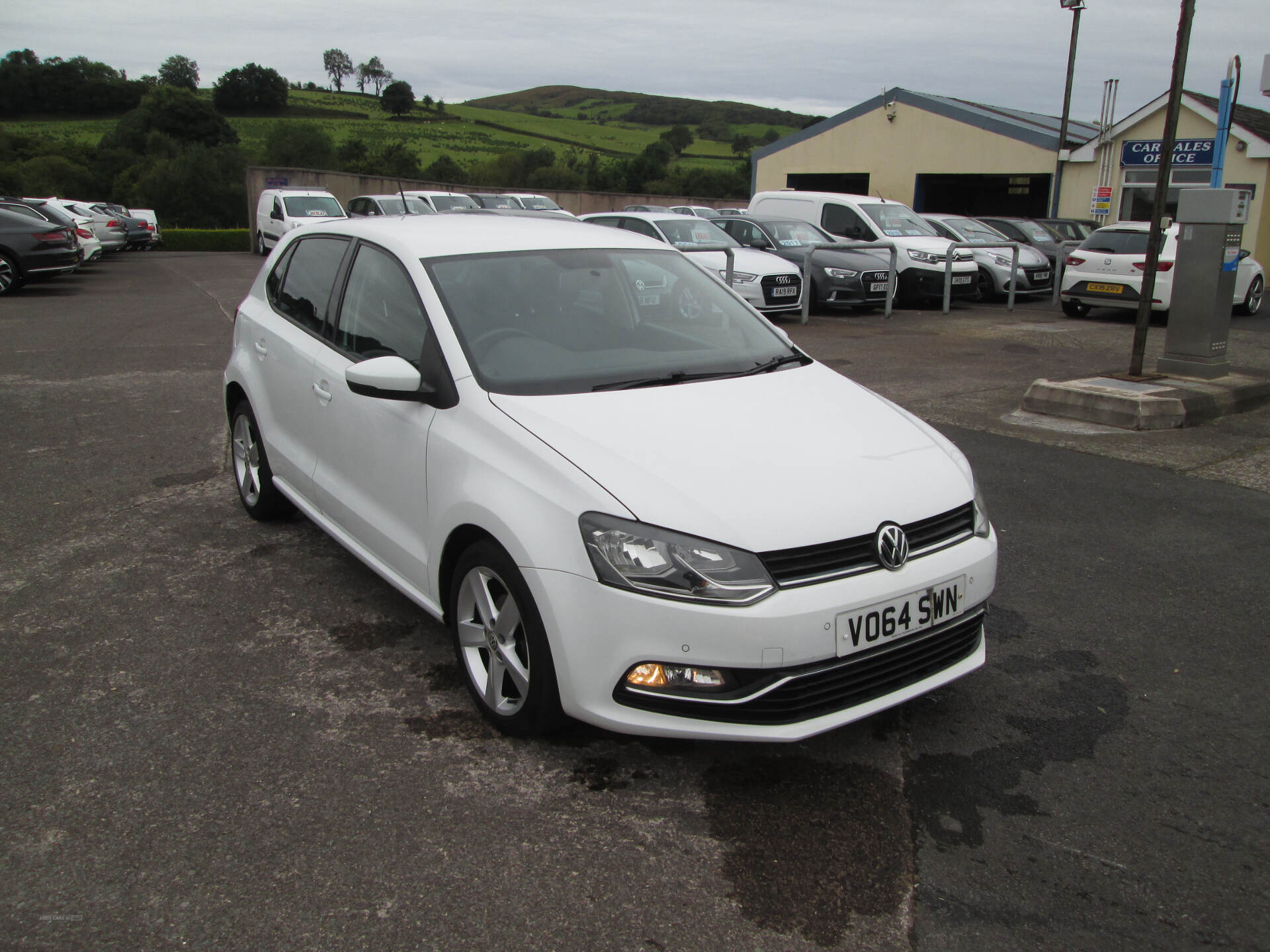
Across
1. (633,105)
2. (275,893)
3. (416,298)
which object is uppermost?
(633,105)

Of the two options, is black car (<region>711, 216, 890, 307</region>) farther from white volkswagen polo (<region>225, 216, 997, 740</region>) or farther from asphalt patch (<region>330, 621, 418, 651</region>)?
asphalt patch (<region>330, 621, 418, 651</region>)

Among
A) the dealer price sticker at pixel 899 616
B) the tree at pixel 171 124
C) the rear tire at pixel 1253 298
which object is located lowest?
the dealer price sticker at pixel 899 616

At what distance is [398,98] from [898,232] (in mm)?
98077

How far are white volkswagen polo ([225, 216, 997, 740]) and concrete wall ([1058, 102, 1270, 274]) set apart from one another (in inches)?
844

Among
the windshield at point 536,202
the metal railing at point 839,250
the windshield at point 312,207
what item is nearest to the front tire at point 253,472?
the metal railing at point 839,250

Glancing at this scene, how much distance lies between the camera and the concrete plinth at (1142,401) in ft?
26.7

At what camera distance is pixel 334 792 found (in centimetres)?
298

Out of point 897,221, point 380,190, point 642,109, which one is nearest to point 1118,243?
point 897,221

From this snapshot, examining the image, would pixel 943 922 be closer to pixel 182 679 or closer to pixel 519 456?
pixel 519 456

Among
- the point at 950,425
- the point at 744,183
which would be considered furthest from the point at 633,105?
the point at 950,425

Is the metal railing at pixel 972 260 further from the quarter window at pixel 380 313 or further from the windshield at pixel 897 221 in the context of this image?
the quarter window at pixel 380 313

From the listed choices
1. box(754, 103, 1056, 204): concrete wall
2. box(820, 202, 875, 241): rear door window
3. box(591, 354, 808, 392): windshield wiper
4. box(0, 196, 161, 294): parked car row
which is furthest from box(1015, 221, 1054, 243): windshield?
box(591, 354, 808, 392): windshield wiper

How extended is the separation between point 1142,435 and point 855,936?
6.67 metres

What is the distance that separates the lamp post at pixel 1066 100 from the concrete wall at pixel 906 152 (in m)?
0.37
